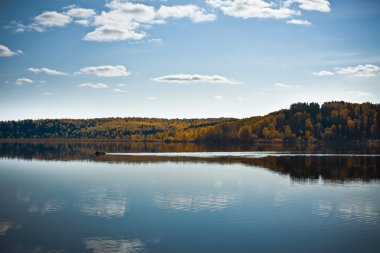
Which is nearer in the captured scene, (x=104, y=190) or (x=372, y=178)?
(x=104, y=190)

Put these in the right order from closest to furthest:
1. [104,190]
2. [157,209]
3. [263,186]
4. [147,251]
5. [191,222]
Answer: [147,251]
[191,222]
[157,209]
[104,190]
[263,186]

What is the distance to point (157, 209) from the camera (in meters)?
38.1

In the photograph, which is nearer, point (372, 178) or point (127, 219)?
point (127, 219)

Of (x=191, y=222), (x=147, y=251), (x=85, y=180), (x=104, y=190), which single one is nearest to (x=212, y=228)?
(x=191, y=222)

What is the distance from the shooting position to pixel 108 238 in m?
28.5

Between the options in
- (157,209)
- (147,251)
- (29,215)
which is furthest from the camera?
(157,209)

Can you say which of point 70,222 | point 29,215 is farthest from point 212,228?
point 29,215

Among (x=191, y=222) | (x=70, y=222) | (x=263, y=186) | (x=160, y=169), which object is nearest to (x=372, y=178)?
(x=263, y=186)

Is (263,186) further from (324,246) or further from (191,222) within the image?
(324,246)

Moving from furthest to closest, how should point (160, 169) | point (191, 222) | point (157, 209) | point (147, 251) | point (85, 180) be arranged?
1. point (160, 169)
2. point (85, 180)
3. point (157, 209)
4. point (191, 222)
5. point (147, 251)

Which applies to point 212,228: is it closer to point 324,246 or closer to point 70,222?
point 324,246

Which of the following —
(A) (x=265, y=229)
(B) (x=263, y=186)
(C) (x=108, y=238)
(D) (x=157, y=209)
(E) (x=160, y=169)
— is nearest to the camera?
(C) (x=108, y=238)

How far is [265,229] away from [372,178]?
37571mm

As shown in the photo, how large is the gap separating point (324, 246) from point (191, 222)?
33.5 feet
